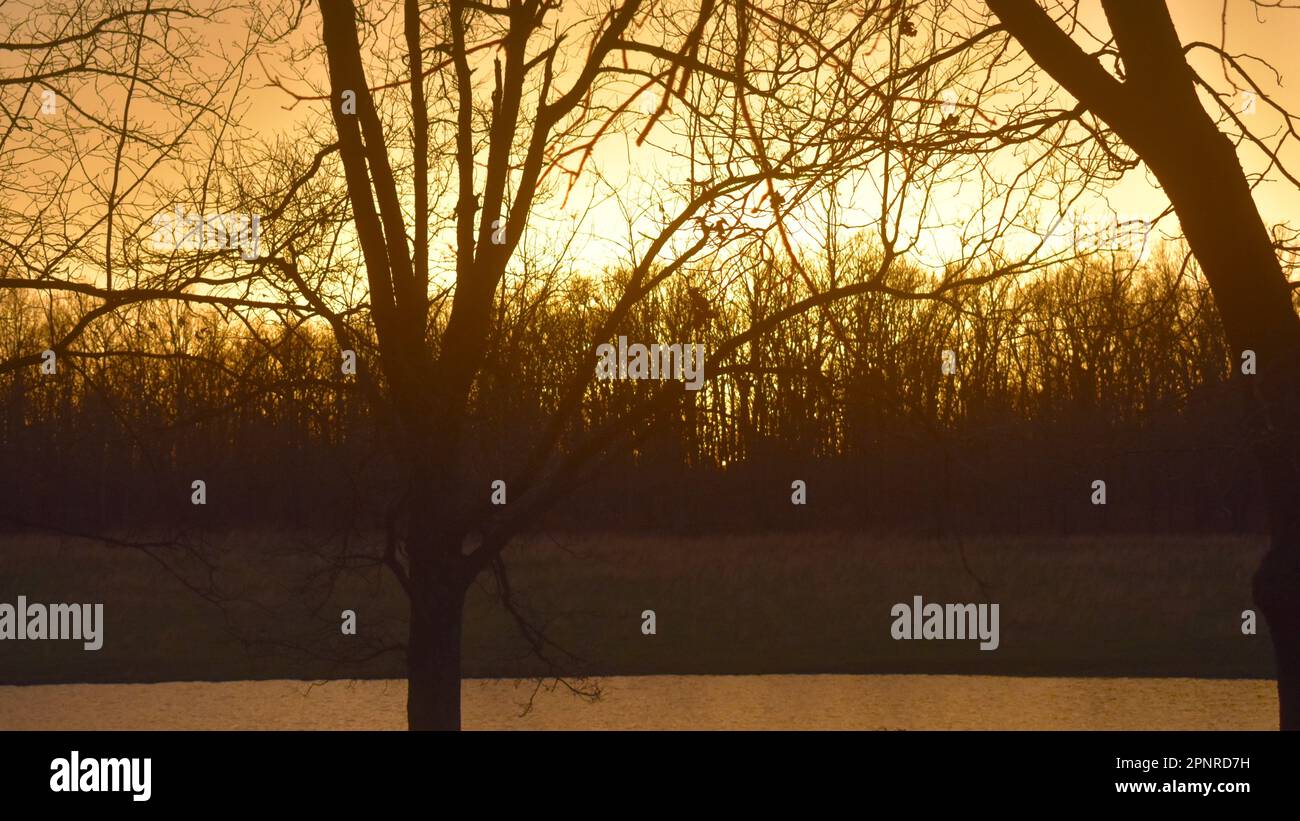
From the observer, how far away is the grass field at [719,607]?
23.7m

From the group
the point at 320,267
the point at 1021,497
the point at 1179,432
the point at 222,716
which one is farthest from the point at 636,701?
the point at 1021,497

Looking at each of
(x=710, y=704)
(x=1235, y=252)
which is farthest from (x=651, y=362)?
(x=710, y=704)

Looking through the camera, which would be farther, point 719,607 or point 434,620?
point 719,607

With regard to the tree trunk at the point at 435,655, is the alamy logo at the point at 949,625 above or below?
below

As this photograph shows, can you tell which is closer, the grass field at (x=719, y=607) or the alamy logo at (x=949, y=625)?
the grass field at (x=719, y=607)

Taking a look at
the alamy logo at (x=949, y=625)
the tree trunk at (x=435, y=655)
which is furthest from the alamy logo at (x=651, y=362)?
the alamy logo at (x=949, y=625)

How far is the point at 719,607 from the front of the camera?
30.6 m

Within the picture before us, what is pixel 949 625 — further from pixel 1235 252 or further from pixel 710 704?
pixel 1235 252

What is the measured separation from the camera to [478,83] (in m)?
9.53

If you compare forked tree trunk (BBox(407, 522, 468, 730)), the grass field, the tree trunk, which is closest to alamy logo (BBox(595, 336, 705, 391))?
forked tree trunk (BBox(407, 522, 468, 730))

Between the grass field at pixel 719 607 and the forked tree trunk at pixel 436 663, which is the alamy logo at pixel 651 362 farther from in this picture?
the grass field at pixel 719 607

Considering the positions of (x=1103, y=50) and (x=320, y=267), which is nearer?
(x=1103, y=50)
